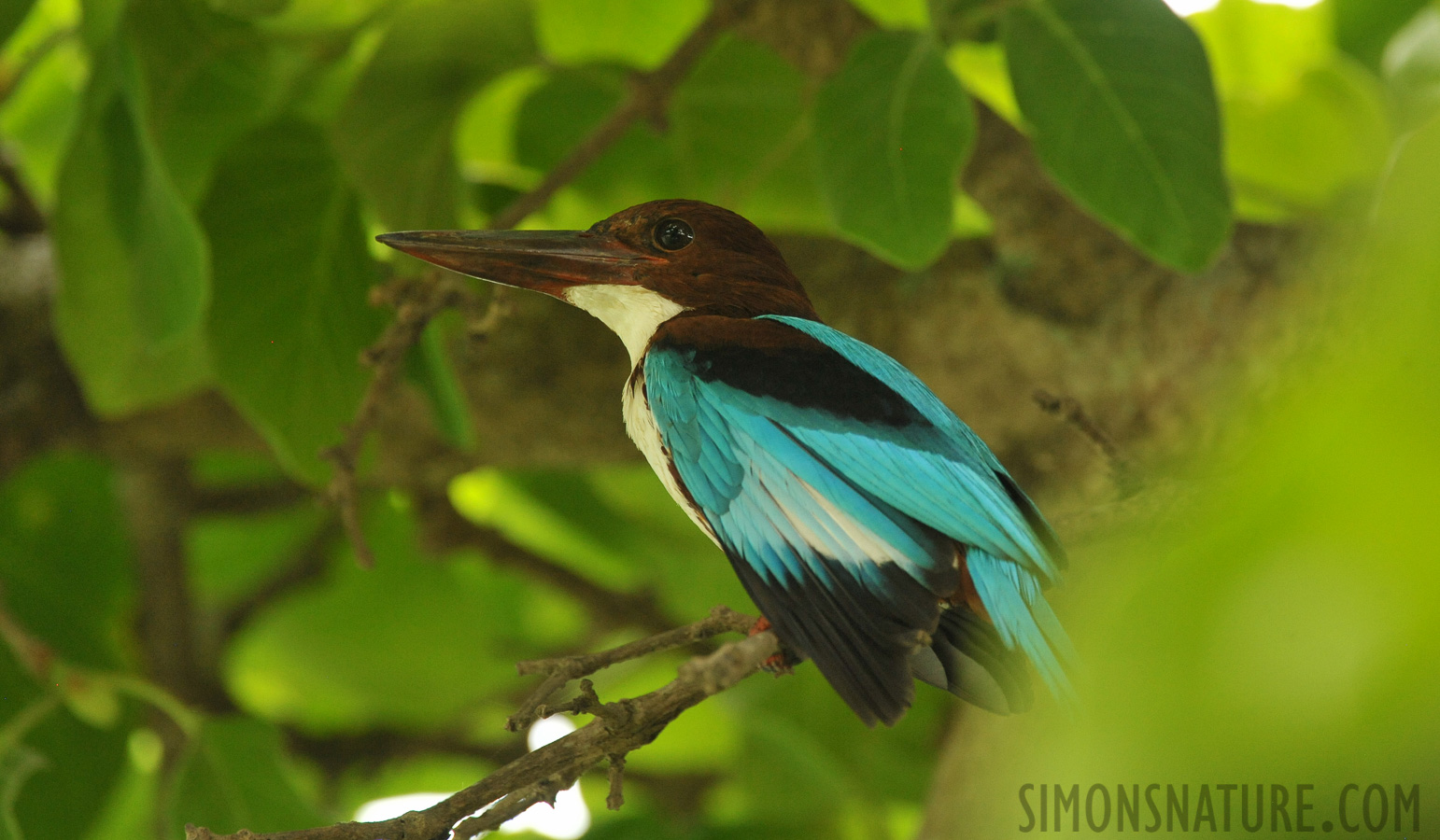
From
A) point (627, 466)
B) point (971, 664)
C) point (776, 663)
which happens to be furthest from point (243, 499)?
point (971, 664)

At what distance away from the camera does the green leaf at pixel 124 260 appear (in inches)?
69.9

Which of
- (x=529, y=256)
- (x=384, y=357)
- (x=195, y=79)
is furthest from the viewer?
(x=195, y=79)

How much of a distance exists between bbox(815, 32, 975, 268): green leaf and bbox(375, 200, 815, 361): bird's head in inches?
6.2

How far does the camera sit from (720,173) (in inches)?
98.6

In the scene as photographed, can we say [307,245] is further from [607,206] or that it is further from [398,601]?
[398,601]

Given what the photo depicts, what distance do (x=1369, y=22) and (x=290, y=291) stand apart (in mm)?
2526

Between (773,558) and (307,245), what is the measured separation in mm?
1244

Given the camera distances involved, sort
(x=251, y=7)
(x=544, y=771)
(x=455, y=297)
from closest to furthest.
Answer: (x=544, y=771) → (x=455, y=297) → (x=251, y=7)

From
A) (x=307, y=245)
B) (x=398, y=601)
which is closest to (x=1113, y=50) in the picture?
(x=307, y=245)

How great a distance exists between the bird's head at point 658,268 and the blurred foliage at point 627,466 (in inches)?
8.3

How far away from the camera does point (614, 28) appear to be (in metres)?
2.74

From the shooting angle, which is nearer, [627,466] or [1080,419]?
[1080,419]

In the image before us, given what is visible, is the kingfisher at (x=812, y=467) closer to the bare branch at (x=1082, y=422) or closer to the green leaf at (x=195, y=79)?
the bare branch at (x=1082, y=422)

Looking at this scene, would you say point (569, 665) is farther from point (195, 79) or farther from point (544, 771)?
point (195, 79)
